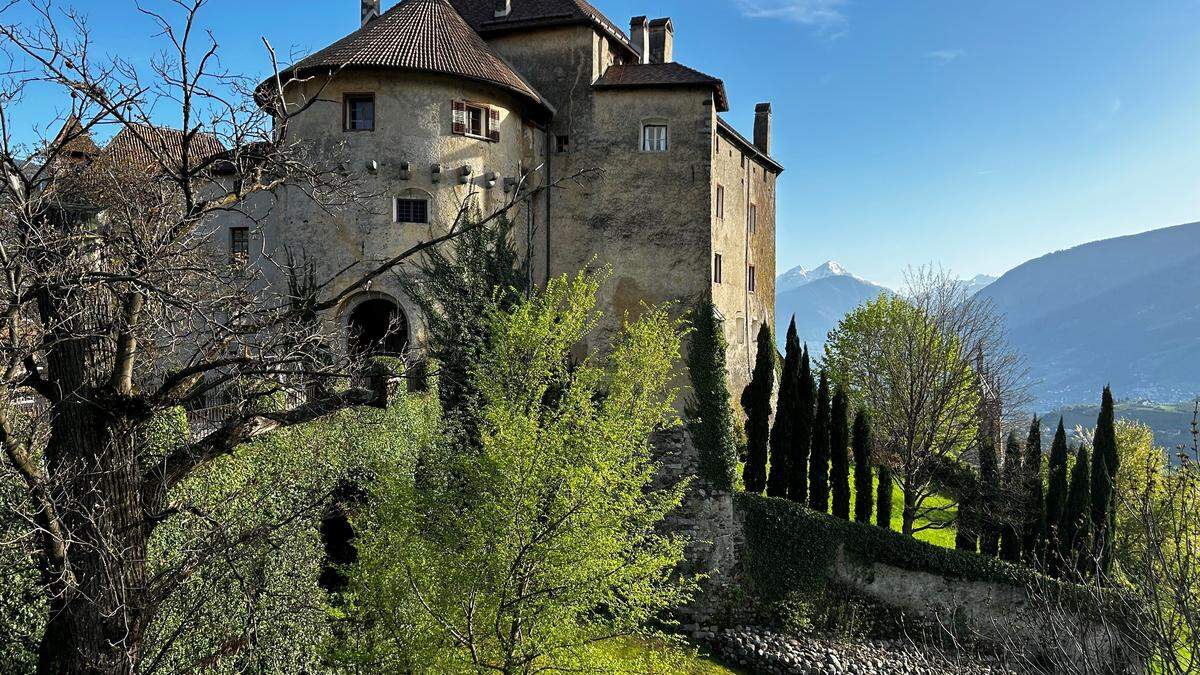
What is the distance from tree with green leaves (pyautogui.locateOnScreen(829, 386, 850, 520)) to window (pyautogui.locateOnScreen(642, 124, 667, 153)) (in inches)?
458

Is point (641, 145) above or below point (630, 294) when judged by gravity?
above

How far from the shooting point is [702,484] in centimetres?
2533

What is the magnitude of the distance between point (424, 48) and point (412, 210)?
17.1ft

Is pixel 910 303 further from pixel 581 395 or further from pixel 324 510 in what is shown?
pixel 324 510

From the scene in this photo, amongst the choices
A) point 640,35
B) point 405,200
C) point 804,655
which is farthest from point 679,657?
point 640,35

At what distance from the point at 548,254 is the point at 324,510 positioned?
16906 mm

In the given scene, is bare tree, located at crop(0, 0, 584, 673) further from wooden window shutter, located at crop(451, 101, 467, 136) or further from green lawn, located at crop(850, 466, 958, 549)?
green lawn, located at crop(850, 466, 958, 549)

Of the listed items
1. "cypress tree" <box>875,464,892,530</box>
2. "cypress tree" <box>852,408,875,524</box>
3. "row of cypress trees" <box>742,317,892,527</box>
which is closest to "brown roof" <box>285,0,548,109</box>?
"row of cypress trees" <box>742,317,892,527</box>

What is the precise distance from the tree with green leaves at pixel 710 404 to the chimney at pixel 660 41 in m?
13.0

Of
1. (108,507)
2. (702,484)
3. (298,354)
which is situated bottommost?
(702,484)

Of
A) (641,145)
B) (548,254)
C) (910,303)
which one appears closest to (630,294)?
(548,254)

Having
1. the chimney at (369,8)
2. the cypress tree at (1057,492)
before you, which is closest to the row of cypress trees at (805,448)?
the cypress tree at (1057,492)

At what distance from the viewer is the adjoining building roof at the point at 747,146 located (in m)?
33.3

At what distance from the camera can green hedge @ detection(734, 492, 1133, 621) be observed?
24.9 meters
